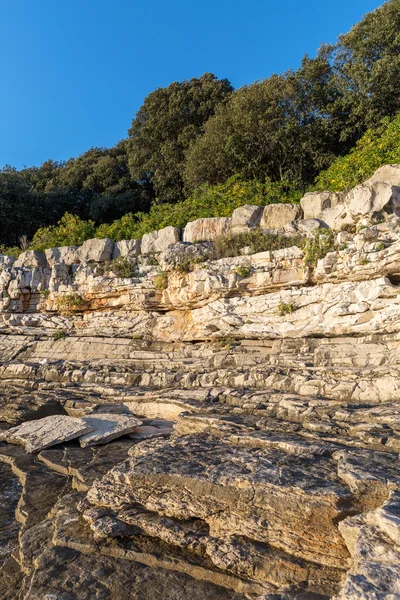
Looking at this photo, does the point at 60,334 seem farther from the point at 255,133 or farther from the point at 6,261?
the point at 255,133

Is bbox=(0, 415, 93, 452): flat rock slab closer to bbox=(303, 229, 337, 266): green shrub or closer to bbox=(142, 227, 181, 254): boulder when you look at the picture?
bbox=(303, 229, 337, 266): green shrub

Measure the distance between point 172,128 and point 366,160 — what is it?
1375 centimetres

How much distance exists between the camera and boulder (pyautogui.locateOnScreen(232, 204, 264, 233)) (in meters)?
11.4

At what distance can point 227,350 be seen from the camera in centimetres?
942

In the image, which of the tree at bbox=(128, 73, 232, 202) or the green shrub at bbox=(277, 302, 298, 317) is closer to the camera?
the green shrub at bbox=(277, 302, 298, 317)

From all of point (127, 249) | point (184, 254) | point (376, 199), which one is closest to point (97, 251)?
point (127, 249)

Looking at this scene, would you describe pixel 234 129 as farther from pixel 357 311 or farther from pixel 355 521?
pixel 355 521

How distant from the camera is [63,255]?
13.2m

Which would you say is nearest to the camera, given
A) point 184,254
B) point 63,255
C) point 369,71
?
point 184,254

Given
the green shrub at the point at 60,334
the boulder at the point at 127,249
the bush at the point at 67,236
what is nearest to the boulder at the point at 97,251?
the boulder at the point at 127,249

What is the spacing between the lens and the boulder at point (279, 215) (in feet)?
36.6

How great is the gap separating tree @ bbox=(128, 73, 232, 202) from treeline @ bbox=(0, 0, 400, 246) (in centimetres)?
6

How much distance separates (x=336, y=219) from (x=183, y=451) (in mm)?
7615

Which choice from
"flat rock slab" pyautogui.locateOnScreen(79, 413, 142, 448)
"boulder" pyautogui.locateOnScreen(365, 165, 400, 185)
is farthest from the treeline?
"flat rock slab" pyautogui.locateOnScreen(79, 413, 142, 448)
